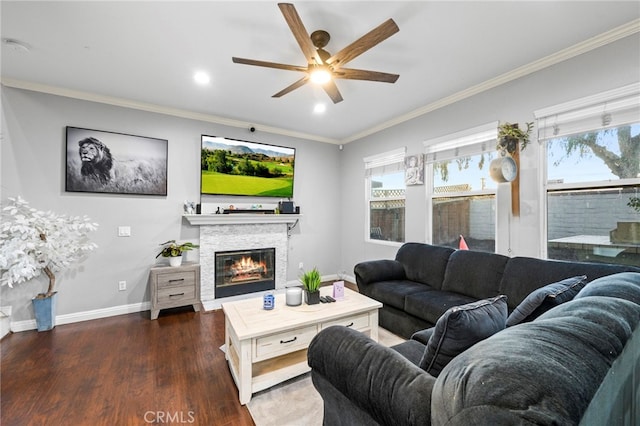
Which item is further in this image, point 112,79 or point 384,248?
point 384,248

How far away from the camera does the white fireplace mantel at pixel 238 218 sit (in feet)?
12.6

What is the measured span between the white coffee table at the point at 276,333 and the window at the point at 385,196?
85.6 inches

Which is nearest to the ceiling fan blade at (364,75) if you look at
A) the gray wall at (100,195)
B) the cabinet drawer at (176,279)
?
the gray wall at (100,195)

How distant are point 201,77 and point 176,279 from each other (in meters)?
2.48

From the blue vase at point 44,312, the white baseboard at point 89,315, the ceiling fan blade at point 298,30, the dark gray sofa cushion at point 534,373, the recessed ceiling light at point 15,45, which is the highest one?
the recessed ceiling light at point 15,45

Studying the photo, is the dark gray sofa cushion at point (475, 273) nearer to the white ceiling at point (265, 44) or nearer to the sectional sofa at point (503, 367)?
the sectional sofa at point (503, 367)

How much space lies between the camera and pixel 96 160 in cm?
336

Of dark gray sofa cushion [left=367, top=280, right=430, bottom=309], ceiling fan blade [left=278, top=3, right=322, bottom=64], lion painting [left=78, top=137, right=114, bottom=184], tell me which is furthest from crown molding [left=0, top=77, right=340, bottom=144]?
dark gray sofa cushion [left=367, top=280, right=430, bottom=309]

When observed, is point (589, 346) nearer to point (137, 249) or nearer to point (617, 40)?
point (617, 40)

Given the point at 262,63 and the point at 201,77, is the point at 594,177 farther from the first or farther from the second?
the point at 201,77

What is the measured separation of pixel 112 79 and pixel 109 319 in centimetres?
285

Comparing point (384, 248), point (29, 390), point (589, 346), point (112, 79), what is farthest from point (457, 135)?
point (29, 390)

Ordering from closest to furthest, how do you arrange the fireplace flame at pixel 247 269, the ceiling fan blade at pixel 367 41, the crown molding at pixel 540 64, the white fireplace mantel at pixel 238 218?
the ceiling fan blade at pixel 367 41 → the crown molding at pixel 540 64 → the white fireplace mantel at pixel 238 218 → the fireplace flame at pixel 247 269

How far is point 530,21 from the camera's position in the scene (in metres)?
2.08
